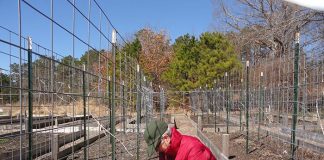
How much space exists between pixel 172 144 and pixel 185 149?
0.10 metres

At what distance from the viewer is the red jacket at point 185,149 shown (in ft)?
9.77

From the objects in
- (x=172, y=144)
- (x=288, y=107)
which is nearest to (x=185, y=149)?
(x=172, y=144)

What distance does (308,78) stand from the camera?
22.8 feet

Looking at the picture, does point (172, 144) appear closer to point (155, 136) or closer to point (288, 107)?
point (155, 136)

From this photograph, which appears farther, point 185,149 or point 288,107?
point 288,107

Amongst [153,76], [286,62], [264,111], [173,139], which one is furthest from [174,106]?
[173,139]

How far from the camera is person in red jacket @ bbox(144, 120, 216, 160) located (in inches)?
116

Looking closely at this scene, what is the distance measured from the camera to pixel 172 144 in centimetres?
300

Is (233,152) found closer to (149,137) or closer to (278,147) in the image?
(278,147)

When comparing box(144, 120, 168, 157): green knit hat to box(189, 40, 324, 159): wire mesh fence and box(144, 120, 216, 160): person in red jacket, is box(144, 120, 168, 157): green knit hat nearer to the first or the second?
box(144, 120, 216, 160): person in red jacket

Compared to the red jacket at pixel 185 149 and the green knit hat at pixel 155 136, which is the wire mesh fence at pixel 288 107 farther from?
the green knit hat at pixel 155 136

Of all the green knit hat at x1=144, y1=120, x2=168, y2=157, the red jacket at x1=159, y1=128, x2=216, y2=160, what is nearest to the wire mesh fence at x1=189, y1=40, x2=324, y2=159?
the red jacket at x1=159, y1=128, x2=216, y2=160

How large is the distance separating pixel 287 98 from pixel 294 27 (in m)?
6.59

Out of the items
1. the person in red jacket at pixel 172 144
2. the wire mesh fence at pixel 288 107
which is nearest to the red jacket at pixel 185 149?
the person in red jacket at pixel 172 144
